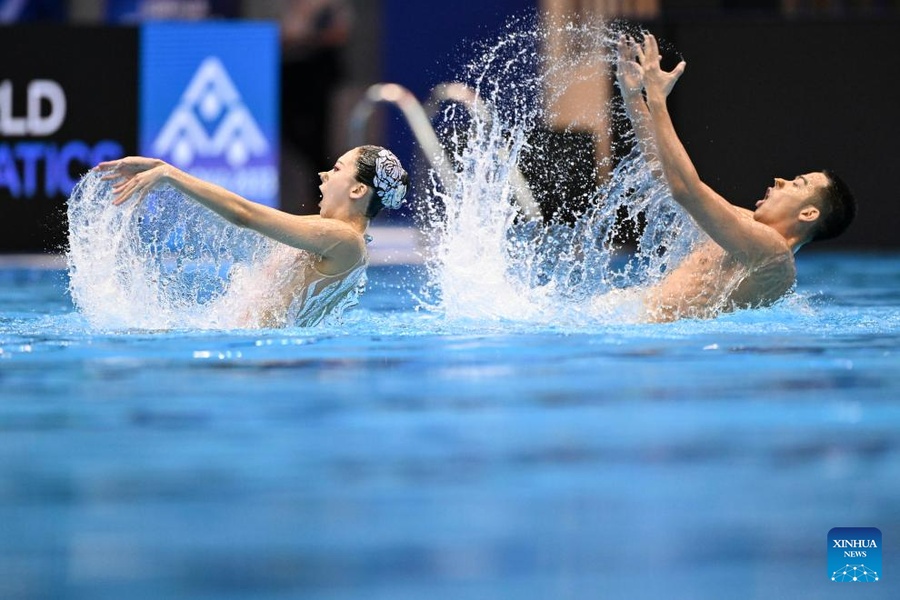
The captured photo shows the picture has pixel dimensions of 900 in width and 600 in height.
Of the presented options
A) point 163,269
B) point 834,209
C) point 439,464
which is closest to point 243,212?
point 163,269

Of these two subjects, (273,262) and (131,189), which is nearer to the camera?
(131,189)

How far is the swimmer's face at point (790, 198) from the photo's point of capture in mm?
5113

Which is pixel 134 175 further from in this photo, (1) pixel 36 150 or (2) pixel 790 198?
(1) pixel 36 150

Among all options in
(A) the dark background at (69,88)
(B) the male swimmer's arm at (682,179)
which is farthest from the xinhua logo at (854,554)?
(A) the dark background at (69,88)

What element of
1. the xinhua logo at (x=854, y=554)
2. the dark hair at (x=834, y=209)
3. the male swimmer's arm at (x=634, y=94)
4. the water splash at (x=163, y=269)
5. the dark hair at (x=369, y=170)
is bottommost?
the xinhua logo at (x=854, y=554)

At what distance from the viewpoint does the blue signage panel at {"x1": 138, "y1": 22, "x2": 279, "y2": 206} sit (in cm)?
918

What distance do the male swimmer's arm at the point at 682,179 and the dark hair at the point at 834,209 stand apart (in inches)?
13.0

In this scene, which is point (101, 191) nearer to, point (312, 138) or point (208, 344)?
point (208, 344)

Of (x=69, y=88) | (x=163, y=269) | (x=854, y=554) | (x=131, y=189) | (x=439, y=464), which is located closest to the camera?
(x=854, y=554)

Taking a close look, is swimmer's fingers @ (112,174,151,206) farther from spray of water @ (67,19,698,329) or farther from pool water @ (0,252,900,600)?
pool water @ (0,252,900,600)

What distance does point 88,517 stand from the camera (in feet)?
7.61

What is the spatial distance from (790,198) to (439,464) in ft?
9.13

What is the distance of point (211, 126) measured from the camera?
922cm

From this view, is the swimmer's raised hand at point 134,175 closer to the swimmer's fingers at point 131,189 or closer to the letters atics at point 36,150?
the swimmer's fingers at point 131,189
